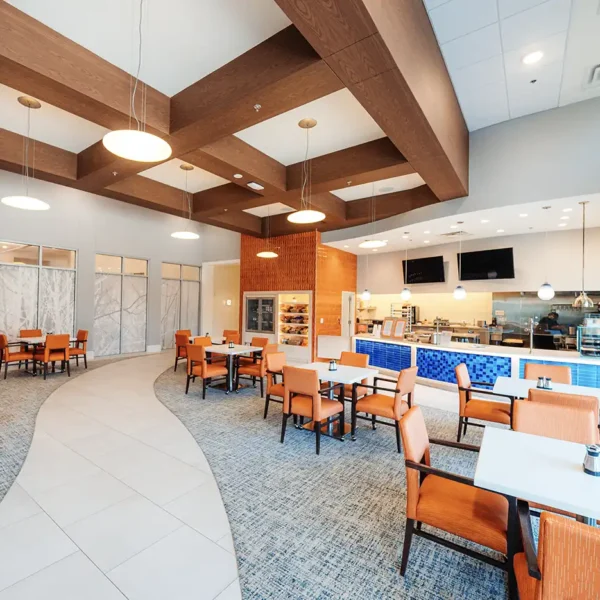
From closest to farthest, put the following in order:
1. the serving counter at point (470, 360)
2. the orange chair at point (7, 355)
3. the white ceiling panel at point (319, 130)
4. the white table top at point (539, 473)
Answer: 1. the white table top at point (539, 473)
2. the white ceiling panel at point (319, 130)
3. the serving counter at point (470, 360)
4. the orange chair at point (7, 355)

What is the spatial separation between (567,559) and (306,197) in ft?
20.8

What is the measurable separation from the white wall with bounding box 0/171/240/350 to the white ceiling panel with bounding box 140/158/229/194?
361 centimetres

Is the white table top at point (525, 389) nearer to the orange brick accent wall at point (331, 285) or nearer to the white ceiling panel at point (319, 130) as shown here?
the white ceiling panel at point (319, 130)

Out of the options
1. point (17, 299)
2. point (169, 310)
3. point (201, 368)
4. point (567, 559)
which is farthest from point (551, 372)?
point (17, 299)

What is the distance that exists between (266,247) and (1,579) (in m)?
8.69

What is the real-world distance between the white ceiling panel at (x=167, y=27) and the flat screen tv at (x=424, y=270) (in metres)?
6.93

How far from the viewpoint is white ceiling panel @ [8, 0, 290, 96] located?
2887 mm

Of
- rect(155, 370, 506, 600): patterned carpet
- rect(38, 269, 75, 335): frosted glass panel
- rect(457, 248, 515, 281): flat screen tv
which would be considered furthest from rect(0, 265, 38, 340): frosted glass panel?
rect(457, 248, 515, 281): flat screen tv

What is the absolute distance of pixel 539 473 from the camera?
175cm

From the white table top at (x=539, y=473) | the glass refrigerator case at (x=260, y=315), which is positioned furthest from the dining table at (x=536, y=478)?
the glass refrigerator case at (x=260, y=315)

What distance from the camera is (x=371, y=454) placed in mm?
3689

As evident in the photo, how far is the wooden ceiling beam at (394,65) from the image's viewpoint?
7.23ft

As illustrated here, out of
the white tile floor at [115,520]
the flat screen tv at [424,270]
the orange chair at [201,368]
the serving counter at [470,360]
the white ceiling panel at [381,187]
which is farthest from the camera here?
the flat screen tv at [424,270]

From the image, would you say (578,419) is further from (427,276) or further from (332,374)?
(427,276)
